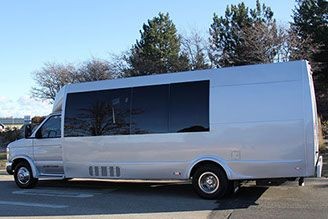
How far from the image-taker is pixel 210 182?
1129 centimetres

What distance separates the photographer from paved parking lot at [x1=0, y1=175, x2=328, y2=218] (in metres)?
9.82

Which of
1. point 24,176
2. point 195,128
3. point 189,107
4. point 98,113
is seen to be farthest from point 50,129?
point 195,128

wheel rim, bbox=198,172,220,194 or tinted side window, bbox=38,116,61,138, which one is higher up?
tinted side window, bbox=38,116,61,138

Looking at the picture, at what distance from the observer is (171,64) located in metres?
45.8

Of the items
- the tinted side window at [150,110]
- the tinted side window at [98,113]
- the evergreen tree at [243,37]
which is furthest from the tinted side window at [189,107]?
the evergreen tree at [243,37]

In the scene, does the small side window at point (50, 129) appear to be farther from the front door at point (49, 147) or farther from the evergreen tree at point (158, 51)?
the evergreen tree at point (158, 51)

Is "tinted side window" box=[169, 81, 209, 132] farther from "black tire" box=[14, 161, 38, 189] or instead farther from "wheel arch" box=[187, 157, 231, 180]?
"black tire" box=[14, 161, 38, 189]

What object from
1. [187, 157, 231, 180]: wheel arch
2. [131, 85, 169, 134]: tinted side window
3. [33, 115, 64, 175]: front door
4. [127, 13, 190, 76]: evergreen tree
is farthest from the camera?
[127, 13, 190, 76]: evergreen tree

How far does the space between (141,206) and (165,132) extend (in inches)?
70.5

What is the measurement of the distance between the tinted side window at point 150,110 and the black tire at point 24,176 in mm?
3733

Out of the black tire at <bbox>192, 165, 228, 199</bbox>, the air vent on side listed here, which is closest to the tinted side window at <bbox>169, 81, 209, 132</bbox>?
the black tire at <bbox>192, 165, 228, 199</bbox>

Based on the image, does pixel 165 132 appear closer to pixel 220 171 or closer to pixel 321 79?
pixel 220 171

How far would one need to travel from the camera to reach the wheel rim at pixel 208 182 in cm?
1119

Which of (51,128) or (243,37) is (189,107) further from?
(243,37)
